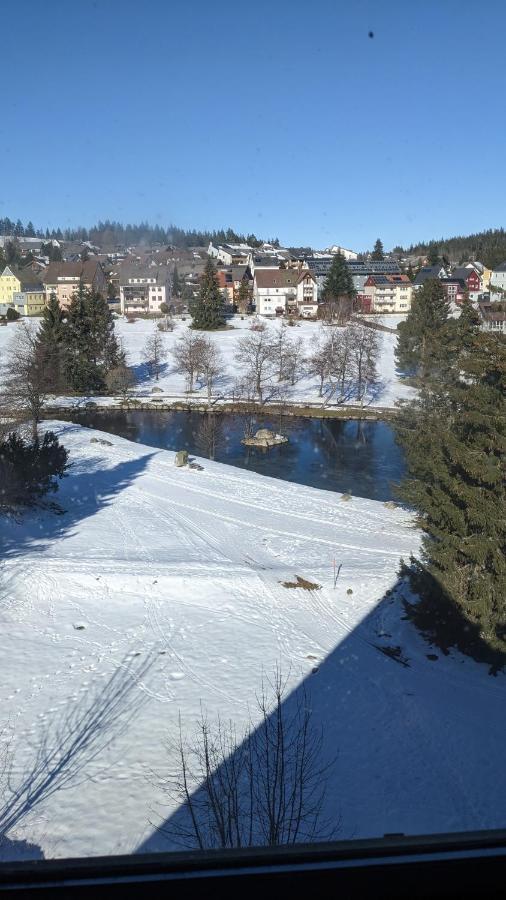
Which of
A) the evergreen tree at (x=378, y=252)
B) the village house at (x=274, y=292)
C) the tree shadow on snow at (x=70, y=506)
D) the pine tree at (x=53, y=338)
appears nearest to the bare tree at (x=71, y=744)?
the tree shadow on snow at (x=70, y=506)

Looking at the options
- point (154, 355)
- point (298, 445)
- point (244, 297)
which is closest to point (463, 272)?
point (244, 297)

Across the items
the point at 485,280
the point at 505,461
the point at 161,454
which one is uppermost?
the point at 485,280

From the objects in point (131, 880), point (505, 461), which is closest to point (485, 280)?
point (505, 461)

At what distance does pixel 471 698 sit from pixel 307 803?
184cm

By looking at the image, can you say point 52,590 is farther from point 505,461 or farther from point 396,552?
point 505,461

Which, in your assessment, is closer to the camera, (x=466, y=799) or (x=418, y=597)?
(x=466, y=799)

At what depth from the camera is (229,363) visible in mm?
21656

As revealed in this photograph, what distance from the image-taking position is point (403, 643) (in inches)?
226

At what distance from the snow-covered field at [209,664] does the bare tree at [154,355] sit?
12.5m

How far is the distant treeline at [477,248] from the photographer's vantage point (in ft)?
88.0

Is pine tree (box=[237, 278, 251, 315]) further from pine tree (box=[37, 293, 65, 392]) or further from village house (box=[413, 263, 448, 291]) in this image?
pine tree (box=[37, 293, 65, 392])

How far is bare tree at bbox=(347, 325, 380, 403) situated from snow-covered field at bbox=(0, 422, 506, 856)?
1007 cm

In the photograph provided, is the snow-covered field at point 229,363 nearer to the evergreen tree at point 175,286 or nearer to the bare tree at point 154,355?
the bare tree at point 154,355

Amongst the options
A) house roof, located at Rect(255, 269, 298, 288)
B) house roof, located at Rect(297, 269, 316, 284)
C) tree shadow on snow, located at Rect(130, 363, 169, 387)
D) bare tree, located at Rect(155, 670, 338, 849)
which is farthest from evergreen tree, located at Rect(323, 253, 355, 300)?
bare tree, located at Rect(155, 670, 338, 849)
